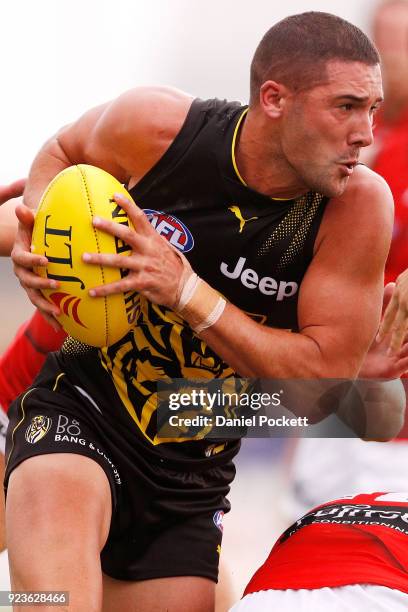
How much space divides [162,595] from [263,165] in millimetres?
1523

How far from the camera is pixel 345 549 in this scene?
2648 millimetres

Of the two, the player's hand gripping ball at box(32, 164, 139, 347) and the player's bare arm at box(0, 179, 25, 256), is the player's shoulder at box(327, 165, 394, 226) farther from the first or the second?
the player's bare arm at box(0, 179, 25, 256)

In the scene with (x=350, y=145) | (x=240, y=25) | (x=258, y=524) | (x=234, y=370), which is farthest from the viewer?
(x=240, y=25)

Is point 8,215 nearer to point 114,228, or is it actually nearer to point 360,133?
point 114,228

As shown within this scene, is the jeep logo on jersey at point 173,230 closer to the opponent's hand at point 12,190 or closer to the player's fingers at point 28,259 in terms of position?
the player's fingers at point 28,259

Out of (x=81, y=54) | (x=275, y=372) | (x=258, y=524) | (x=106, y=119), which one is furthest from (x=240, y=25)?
(x=275, y=372)

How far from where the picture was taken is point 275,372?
3.15 metres

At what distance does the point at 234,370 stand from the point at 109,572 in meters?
0.88

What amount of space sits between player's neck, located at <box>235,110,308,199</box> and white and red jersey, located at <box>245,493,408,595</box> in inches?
40.8

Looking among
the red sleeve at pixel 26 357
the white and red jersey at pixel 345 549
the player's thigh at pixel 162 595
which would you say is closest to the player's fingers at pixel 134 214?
the white and red jersey at pixel 345 549

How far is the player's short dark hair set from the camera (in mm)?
3084

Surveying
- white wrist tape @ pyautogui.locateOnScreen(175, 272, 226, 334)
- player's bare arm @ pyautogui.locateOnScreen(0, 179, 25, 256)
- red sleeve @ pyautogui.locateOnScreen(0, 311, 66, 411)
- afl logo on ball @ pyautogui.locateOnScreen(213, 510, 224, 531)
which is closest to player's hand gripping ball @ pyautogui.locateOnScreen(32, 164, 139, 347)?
white wrist tape @ pyautogui.locateOnScreen(175, 272, 226, 334)

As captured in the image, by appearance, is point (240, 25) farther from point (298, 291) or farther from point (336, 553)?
point (336, 553)

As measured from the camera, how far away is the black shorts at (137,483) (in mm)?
3297
